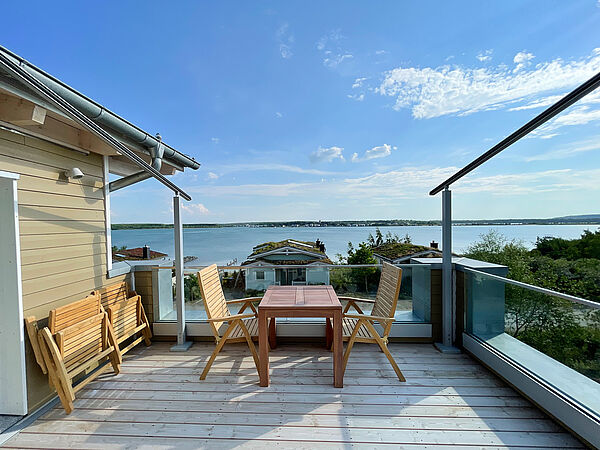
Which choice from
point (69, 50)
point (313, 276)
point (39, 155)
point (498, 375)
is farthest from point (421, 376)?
point (69, 50)

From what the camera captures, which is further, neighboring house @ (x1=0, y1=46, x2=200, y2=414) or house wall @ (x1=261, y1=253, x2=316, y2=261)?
house wall @ (x1=261, y1=253, x2=316, y2=261)

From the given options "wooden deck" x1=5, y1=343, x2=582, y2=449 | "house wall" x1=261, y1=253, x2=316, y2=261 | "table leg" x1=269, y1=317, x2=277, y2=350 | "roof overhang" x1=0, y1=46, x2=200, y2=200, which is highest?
"roof overhang" x1=0, y1=46, x2=200, y2=200

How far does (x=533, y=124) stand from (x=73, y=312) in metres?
3.87

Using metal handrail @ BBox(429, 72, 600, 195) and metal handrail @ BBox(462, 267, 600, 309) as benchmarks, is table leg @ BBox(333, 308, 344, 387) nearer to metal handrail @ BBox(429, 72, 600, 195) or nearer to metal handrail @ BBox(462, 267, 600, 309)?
metal handrail @ BBox(462, 267, 600, 309)

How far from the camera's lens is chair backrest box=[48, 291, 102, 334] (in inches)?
93.5

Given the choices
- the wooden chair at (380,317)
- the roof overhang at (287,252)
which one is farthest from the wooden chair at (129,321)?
the wooden chair at (380,317)

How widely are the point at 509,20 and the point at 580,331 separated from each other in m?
6.92

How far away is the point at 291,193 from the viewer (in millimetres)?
29375

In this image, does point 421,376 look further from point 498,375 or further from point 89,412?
point 89,412

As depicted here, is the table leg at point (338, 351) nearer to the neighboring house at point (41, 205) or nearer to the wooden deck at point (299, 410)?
the wooden deck at point (299, 410)

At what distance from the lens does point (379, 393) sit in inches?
99.1

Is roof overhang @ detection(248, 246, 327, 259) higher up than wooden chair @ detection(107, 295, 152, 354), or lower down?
higher up

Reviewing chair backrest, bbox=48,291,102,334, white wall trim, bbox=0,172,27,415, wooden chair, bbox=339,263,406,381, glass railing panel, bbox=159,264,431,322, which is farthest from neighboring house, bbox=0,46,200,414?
wooden chair, bbox=339,263,406,381

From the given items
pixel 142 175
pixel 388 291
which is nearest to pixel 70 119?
pixel 142 175
